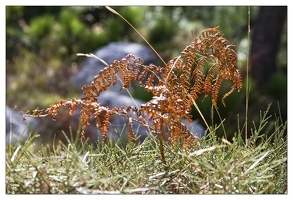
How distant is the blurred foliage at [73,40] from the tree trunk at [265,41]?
24 centimetres

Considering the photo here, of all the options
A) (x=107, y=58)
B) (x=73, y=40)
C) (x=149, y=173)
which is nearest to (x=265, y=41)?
(x=107, y=58)

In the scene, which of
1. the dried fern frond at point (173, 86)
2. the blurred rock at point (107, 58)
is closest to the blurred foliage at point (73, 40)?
the blurred rock at point (107, 58)

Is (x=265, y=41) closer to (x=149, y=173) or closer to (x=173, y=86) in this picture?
(x=173, y=86)

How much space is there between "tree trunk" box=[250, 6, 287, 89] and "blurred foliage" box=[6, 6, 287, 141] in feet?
0.79

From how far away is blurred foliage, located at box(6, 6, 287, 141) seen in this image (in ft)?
24.7

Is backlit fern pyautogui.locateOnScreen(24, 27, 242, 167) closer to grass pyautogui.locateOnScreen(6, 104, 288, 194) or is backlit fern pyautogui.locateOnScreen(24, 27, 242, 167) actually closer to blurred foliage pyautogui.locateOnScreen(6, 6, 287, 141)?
grass pyautogui.locateOnScreen(6, 104, 288, 194)

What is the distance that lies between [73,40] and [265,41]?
138 inches

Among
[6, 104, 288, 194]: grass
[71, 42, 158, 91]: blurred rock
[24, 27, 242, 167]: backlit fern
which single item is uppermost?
[24, 27, 242, 167]: backlit fern

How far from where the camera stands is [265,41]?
755 cm

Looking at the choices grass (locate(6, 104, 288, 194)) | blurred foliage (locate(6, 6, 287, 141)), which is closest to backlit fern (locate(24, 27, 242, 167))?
grass (locate(6, 104, 288, 194))

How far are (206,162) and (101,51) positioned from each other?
6455 millimetres

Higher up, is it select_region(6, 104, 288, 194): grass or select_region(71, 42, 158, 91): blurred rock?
select_region(6, 104, 288, 194): grass

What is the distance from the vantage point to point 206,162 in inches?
70.2
